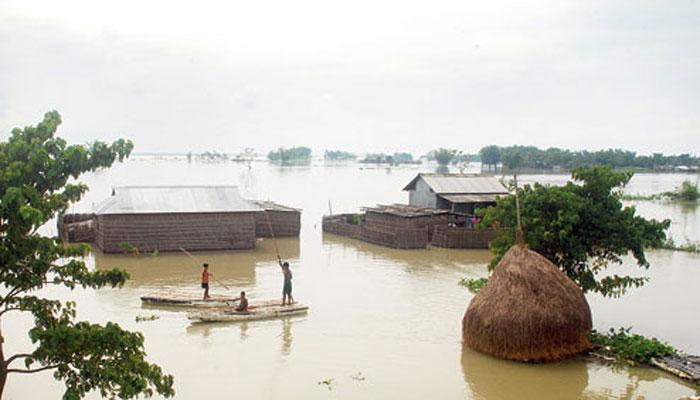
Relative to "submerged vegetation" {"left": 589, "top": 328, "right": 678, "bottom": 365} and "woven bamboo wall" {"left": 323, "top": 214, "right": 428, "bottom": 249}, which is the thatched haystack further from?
"woven bamboo wall" {"left": 323, "top": 214, "right": 428, "bottom": 249}

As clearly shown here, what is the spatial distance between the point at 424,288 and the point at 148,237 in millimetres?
9828

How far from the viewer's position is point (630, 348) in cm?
1179

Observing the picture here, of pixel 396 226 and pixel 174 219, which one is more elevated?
pixel 174 219

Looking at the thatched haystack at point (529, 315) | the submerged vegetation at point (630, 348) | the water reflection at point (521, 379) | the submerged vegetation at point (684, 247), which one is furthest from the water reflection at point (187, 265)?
the submerged vegetation at point (684, 247)

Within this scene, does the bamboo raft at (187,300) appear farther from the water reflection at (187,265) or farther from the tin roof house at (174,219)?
the tin roof house at (174,219)

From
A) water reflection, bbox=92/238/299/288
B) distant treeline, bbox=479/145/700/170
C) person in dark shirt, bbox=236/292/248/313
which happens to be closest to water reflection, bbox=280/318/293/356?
person in dark shirt, bbox=236/292/248/313

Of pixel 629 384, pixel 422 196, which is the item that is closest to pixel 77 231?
pixel 422 196

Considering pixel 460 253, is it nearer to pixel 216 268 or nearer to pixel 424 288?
pixel 424 288

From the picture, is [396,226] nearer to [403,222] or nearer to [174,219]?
[403,222]

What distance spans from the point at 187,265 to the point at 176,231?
2.24 metres

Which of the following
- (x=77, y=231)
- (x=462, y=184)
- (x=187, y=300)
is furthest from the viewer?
(x=462, y=184)

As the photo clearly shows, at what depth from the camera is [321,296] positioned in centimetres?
1695

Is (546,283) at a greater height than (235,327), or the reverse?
(546,283)

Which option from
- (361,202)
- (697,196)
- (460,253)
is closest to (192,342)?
(460,253)
